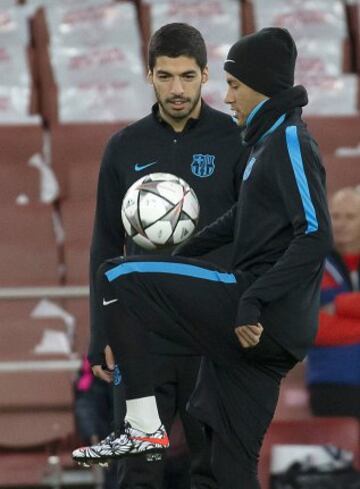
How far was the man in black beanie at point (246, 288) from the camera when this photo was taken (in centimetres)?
396

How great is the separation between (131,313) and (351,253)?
214 cm

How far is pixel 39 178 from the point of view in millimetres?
7496

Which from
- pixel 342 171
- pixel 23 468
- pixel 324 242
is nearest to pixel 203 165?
pixel 324 242

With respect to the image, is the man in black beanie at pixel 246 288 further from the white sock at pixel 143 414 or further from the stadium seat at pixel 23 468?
the stadium seat at pixel 23 468

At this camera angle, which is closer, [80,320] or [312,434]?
[312,434]

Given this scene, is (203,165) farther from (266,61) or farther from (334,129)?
(334,129)

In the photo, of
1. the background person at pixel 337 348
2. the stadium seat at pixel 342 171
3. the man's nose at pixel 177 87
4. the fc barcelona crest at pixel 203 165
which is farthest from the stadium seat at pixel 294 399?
the man's nose at pixel 177 87

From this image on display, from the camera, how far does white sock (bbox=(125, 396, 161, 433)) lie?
13.2 ft

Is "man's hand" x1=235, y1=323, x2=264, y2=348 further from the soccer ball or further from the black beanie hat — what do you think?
the black beanie hat

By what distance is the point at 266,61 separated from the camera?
13.2 feet

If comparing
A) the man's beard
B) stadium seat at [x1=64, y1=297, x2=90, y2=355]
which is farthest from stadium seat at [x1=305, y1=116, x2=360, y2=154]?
the man's beard

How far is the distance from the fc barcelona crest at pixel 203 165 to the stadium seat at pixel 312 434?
1734 mm

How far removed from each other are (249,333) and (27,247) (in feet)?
11.1

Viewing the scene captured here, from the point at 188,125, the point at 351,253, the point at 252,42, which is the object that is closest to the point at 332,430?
the point at 351,253
